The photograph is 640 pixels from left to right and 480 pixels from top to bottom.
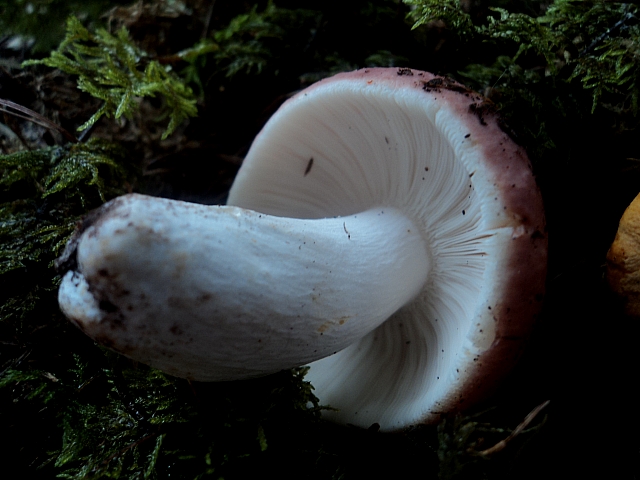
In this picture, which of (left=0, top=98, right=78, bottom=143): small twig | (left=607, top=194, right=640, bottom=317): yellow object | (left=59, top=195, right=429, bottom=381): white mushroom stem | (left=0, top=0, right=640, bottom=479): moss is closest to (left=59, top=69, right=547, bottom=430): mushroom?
(left=59, top=195, right=429, bottom=381): white mushroom stem

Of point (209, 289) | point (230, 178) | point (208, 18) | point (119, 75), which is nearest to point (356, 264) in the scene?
point (209, 289)

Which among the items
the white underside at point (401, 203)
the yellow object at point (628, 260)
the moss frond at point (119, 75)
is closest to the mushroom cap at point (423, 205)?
the white underside at point (401, 203)

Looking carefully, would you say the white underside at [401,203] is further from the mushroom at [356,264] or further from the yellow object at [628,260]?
the yellow object at [628,260]

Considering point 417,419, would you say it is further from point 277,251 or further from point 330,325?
point 277,251

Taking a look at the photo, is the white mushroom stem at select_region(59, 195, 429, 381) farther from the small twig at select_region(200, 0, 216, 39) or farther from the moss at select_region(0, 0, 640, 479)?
the small twig at select_region(200, 0, 216, 39)

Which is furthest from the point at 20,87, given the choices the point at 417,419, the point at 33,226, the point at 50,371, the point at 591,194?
the point at 591,194

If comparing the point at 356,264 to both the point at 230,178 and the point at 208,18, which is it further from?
the point at 208,18

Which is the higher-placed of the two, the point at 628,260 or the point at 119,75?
the point at 119,75
